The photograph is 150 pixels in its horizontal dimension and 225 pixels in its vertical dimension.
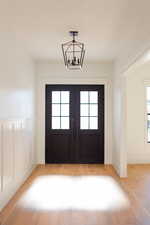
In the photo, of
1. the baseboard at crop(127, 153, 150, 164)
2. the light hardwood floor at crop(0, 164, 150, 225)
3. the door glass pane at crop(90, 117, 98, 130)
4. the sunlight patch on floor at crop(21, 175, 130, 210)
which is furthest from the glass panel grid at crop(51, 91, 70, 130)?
the baseboard at crop(127, 153, 150, 164)

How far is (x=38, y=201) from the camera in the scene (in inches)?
149

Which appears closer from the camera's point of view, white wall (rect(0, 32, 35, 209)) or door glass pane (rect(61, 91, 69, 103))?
white wall (rect(0, 32, 35, 209))

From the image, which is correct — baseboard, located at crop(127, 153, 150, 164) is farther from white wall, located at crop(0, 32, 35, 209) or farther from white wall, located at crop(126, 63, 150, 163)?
white wall, located at crop(0, 32, 35, 209)

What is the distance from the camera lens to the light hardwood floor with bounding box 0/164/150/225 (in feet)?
10.3

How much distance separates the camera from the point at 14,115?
4.25 m

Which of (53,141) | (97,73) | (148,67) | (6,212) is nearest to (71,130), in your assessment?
(53,141)

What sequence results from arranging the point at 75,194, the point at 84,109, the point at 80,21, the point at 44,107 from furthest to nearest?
the point at 84,109 < the point at 44,107 < the point at 75,194 < the point at 80,21

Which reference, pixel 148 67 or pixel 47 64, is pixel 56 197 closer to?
pixel 47 64

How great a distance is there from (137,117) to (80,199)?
3.39m

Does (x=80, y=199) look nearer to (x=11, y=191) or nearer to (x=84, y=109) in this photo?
(x=11, y=191)

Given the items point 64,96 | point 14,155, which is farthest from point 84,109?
point 14,155

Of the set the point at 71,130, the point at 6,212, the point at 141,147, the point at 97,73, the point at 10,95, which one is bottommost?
the point at 6,212

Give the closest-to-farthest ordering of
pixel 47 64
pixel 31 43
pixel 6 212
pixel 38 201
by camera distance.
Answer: pixel 6 212
pixel 38 201
pixel 31 43
pixel 47 64

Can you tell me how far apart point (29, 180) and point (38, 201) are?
129 centimetres
